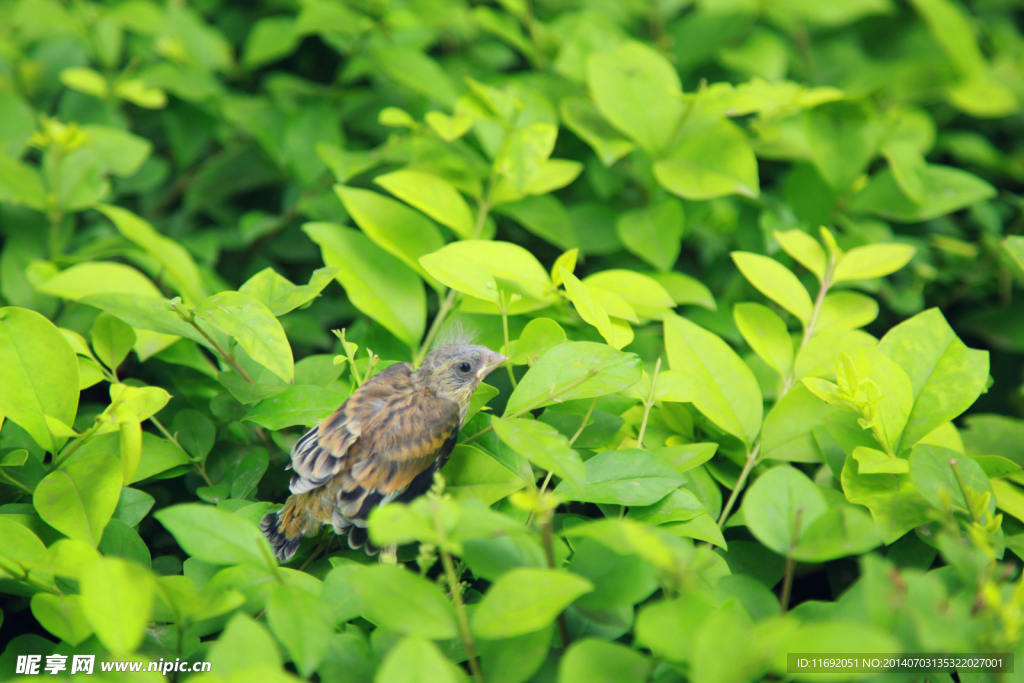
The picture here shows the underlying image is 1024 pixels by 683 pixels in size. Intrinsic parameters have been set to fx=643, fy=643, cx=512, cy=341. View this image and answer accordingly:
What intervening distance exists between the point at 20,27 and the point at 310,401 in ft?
4.07

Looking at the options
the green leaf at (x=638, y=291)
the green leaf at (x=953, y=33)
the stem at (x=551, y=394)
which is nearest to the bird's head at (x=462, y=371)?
the stem at (x=551, y=394)

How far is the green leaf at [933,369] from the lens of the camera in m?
0.84

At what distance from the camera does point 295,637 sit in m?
0.61

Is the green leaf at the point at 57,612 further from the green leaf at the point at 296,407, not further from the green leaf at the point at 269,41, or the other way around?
the green leaf at the point at 269,41

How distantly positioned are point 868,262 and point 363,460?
33.3 inches

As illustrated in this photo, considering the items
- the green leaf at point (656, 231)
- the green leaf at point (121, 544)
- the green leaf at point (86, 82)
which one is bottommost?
the green leaf at point (121, 544)

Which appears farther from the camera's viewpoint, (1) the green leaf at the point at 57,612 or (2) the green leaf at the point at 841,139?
(2) the green leaf at the point at 841,139

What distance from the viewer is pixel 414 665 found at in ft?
1.80

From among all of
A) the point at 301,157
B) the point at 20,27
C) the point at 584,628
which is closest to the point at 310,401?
the point at 584,628

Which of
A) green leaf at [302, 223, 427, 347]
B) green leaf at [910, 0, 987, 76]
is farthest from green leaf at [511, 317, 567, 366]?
green leaf at [910, 0, 987, 76]

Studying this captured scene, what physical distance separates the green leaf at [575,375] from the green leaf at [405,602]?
0.24 meters

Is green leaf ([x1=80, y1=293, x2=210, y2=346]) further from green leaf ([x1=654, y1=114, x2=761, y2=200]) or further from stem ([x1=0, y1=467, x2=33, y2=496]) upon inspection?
green leaf ([x1=654, y1=114, x2=761, y2=200])

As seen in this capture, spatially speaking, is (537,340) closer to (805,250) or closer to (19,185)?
(805,250)

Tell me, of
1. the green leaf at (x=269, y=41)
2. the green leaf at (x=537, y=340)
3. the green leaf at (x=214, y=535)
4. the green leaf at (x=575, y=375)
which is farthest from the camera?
the green leaf at (x=269, y=41)
